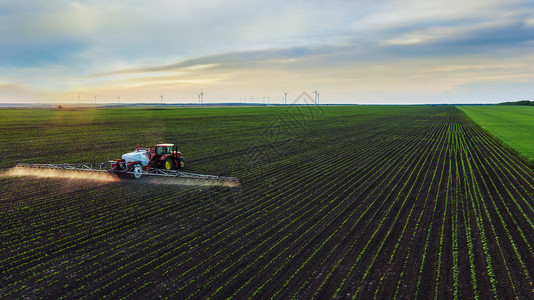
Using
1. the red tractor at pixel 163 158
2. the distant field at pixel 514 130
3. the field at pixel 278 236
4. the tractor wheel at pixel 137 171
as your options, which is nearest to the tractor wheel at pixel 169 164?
the red tractor at pixel 163 158

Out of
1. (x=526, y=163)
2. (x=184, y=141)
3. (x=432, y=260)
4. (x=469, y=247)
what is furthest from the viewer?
(x=184, y=141)

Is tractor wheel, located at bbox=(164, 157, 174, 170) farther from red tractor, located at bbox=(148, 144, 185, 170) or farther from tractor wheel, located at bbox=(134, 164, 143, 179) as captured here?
tractor wheel, located at bbox=(134, 164, 143, 179)

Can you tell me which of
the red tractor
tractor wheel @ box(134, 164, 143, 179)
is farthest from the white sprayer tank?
tractor wheel @ box(134, 164, 143, 179)

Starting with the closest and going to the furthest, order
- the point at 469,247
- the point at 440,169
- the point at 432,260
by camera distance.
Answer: the point at 432,260, the point at 469,247, the point at 440,169

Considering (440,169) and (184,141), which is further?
(184,141)

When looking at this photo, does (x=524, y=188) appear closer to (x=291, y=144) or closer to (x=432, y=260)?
(x=432, y=260)

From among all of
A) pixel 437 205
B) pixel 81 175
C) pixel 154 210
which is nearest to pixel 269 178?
pixel 154 210

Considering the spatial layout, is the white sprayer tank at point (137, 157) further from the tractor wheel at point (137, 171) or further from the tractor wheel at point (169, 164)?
the tractor wheel at point (169, 164)

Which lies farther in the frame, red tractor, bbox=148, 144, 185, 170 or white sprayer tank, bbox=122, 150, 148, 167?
red tractor, bbox=148, 144, 185, 170
